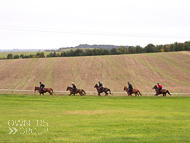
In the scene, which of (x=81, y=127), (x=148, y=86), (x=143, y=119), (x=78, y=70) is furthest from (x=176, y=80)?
(x=81, y=127)

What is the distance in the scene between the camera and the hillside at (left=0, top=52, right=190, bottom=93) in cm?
5094

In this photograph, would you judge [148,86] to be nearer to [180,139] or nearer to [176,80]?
[176,80]

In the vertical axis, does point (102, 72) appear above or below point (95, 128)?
above

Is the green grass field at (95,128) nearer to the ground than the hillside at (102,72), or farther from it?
nearer to the ground

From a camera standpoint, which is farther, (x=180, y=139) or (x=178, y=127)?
(x=178, y=127)

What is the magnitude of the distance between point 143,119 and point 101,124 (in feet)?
11.2

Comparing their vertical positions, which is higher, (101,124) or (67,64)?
(67,64)

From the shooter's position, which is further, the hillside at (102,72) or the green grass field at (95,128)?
the hillside at (102,72)

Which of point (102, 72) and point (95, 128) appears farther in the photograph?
point (102, 72)

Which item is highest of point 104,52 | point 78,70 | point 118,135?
point 104,52

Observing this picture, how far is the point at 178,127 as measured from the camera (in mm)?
15055

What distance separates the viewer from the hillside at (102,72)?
50938 mm

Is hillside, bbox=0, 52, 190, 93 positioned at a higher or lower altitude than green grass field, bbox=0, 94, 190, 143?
higher

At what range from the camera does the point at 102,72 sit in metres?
58.5
